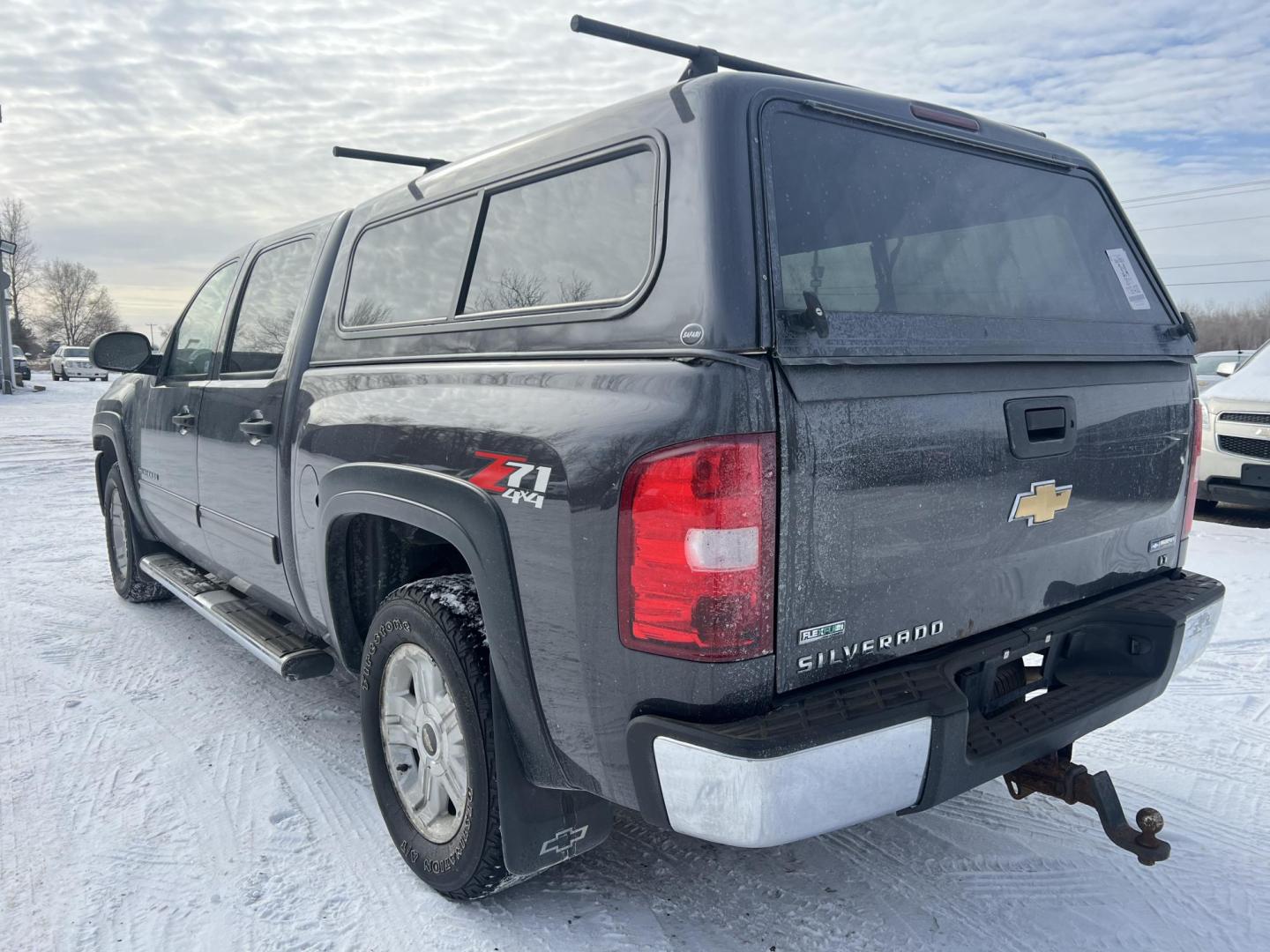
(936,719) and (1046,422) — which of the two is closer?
(936,719)

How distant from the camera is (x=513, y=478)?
2.15m

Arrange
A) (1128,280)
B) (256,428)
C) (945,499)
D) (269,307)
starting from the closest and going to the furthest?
(945,499)
(1128,280)
(256,428)
(269,307)

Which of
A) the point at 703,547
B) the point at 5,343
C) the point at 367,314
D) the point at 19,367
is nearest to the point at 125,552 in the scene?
the point at 367,314

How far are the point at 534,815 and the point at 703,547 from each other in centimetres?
94

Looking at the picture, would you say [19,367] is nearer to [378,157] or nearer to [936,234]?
[378,157]

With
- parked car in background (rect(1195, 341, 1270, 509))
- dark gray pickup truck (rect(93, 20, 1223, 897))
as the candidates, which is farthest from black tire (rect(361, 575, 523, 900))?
parked car in background (rect(1195, 341, 1270, 509))

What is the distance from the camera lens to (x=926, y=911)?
2529mm

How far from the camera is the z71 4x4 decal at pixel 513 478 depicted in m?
2.07

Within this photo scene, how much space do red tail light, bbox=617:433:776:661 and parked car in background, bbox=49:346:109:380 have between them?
43.8 m

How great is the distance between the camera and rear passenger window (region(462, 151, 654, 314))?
84.7 inches

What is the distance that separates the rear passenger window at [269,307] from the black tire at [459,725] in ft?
4.50

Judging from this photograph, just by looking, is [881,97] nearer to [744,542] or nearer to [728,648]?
[744,542]

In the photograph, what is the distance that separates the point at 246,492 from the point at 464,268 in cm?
157

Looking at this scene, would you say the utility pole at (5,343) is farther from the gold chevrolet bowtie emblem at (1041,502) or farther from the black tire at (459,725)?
the gold chevrolet bowtie emblem at (1041,502)
